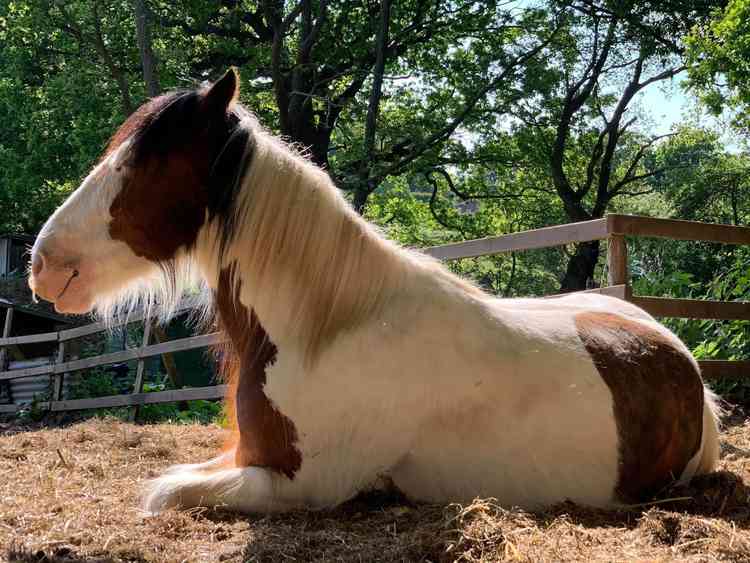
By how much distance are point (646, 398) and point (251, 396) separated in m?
1.49

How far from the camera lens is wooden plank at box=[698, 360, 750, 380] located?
5570 millimetres

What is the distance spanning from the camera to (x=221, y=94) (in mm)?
2641

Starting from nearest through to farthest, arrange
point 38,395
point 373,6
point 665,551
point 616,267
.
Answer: point 665,551 → point 616,267 → point 38,395 → point 373,6

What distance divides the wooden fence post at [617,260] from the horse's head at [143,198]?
9.87 ft

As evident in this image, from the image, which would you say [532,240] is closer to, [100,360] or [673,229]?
[673,229]

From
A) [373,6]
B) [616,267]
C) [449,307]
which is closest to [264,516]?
[449,307]

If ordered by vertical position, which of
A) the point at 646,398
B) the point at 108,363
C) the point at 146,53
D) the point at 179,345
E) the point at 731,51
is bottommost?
the point at 108,363

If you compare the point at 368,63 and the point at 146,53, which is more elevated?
the point at 368,63

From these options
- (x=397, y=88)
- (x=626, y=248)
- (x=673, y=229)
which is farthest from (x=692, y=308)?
(x=397, y=88)

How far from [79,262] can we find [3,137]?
825 inches

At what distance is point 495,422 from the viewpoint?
2506 millimetres

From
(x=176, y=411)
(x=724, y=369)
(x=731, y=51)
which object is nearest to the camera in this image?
(x=724, y=369)

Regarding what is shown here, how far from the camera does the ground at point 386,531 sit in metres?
1.92

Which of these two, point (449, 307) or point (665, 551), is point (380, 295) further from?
point (665, 551)
